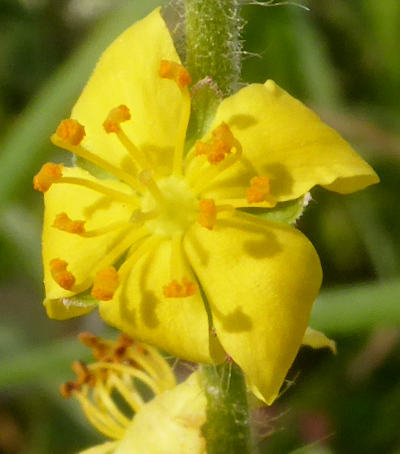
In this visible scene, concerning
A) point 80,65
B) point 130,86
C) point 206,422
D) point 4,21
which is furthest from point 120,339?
point 4,21


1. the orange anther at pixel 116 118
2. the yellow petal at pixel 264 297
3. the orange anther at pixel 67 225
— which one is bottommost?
the yellow petal at pixel 264 297

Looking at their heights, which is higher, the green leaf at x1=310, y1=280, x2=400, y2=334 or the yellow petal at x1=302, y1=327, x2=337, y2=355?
the yellow petal at x1=302, y1=327, x2=337, y2=355

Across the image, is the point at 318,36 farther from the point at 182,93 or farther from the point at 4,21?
the point at 182,93

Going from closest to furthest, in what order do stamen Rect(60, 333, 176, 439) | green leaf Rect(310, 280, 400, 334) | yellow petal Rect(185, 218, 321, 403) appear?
yellow petal Rect(185, 218, 321, 403)
stamen Rect(60, 333, 176, 439)
green leaf Rect(310, 280, 400, 334)

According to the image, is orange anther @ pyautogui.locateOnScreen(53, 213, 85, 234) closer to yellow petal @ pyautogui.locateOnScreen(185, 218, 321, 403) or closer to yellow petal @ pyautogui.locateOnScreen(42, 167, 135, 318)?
yellow petal @ pyautogui.locateOnScreen(42, 167, 135, 318)

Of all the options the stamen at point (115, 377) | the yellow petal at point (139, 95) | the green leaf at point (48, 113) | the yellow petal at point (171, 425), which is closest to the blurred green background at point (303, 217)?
the green leaf at point (48, 113)

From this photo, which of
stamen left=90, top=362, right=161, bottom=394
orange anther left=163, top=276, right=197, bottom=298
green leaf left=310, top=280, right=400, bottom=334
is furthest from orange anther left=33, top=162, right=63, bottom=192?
green leaf left=310, top=280, right=400, bottom=334

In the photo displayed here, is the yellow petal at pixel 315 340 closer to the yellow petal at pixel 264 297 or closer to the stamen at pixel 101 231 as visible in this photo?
the yellow petal at pixel 264 297
